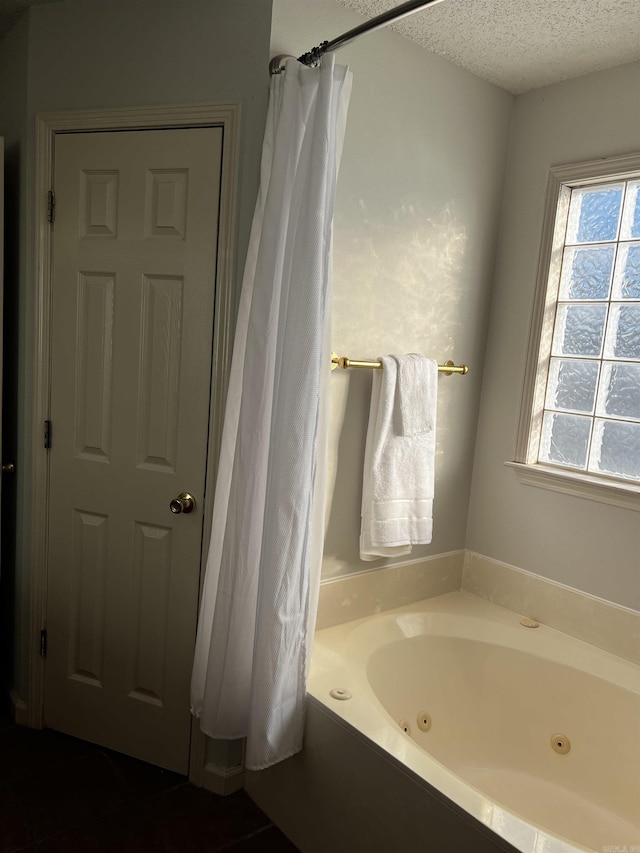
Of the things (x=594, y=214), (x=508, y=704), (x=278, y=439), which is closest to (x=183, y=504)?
(x=278, y=439)

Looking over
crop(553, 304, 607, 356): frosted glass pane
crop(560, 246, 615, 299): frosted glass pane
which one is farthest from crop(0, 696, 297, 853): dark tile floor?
crop(560, 246, 615, 299): frosted glass pane

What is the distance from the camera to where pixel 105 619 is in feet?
7.42

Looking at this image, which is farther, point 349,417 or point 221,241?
point 349,417

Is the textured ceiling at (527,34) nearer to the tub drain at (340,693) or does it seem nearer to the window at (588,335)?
the window at (588,335)

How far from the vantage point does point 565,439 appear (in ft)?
8.04

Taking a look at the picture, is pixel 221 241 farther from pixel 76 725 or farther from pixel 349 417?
pixel 76 725

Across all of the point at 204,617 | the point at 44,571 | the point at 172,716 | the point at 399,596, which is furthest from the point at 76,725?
the point at 399,596

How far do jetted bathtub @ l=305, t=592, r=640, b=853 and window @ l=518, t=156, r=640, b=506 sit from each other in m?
0.61

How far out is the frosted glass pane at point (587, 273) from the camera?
91.4 inches

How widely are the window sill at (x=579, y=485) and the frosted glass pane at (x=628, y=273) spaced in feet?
2.05

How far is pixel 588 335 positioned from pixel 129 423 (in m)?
1.58

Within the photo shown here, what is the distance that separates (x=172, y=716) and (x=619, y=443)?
1.73m

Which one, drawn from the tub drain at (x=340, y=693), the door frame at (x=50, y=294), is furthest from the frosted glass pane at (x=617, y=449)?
the door frame at (x=50, y=294)

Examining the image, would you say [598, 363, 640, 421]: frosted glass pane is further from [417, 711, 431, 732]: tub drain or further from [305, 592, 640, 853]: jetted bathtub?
[417, 711, 431, 732]: tub drain
